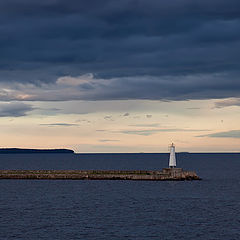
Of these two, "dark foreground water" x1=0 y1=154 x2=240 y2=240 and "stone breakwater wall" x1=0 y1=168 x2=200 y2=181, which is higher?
"stone breakwater wall" x1=0 y1=168 x2=200 y2=181

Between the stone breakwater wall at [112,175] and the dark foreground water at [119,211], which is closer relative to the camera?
the dark foreground water at [119,211]

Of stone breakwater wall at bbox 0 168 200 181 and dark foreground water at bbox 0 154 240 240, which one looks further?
stone breakwater wall at bbox 0 168 200 181

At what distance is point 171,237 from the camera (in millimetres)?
53562

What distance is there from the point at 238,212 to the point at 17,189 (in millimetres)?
44906

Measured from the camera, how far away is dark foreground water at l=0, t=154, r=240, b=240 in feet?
182

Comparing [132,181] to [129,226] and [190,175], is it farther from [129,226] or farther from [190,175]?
[129,226]

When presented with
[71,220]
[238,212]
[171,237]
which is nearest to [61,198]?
[71,220]

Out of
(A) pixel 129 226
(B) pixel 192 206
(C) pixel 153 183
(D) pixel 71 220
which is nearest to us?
(A) pixel 129 226

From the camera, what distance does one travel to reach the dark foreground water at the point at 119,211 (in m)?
55.6

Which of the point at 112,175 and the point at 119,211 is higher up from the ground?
the point at 112,175

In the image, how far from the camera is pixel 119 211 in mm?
70750

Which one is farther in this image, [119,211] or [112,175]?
[112,175]

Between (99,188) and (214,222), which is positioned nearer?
(214,222)

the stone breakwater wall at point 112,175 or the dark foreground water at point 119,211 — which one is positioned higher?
the stone breakwater wall at point 112,175
